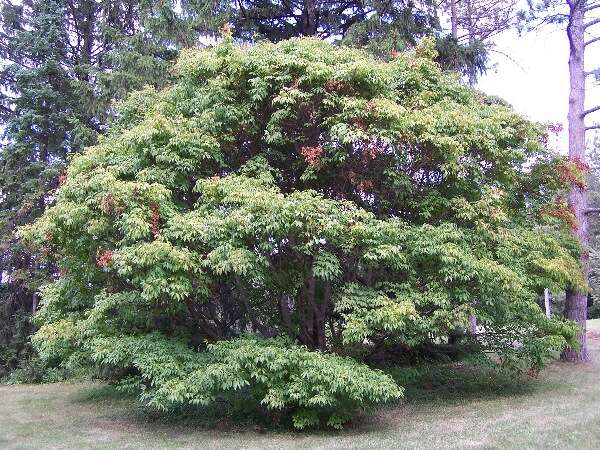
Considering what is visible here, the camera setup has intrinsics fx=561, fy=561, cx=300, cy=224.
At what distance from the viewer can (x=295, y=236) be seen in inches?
298

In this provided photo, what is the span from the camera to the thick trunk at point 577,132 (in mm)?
12984

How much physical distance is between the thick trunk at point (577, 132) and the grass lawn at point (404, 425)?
1.52 metres

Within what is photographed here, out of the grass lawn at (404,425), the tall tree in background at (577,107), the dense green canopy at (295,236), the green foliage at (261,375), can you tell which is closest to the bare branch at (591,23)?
the tall tree in background at (577,107)

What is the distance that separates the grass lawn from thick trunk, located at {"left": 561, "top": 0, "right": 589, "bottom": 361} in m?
1.52

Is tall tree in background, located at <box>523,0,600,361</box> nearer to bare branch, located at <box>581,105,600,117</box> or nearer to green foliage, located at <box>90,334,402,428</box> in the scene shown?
bare branch, located at <box>581,105,600,117</box>

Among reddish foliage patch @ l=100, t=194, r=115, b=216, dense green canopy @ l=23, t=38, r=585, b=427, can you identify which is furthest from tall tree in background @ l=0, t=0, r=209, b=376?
reddish foliage patch @ l=100, t=194, r=115, b=216

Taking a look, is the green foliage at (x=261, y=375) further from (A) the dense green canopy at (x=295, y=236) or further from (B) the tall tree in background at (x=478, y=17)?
(B) the tall tree in background at (x=478, y=17)

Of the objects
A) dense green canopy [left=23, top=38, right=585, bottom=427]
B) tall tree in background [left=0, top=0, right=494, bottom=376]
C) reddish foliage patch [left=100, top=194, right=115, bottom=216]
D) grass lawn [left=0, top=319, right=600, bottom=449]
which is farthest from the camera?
tall tree in background [left=0, top=0, right=494, bottom=376]

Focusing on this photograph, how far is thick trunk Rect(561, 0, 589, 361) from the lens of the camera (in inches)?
511

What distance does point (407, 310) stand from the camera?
7.34m

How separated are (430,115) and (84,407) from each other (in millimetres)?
8583

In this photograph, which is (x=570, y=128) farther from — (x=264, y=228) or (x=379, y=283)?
(x=264, y=228)

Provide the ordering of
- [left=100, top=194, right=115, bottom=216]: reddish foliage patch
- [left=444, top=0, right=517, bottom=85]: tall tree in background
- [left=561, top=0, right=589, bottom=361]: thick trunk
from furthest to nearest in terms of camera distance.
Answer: [left=444, top=0, right=517, bottom=85]: tall tree in background < [left=561, top=0, right=589, bottom=361]: thick trunk < [left=100, top=194, right=115, bottom=216]: reddish foliage patch

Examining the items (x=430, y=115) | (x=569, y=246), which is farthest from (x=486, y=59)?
(x=430, y=115)
